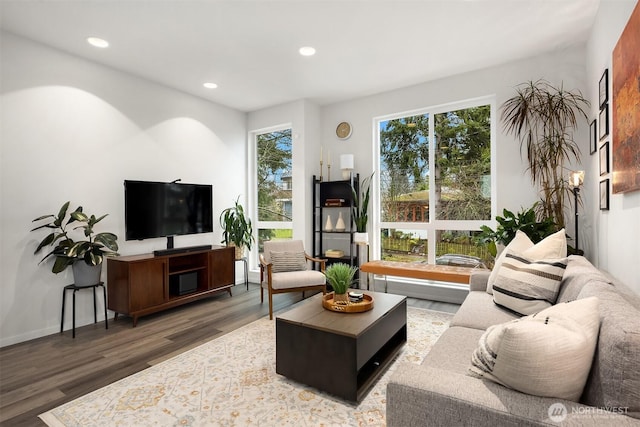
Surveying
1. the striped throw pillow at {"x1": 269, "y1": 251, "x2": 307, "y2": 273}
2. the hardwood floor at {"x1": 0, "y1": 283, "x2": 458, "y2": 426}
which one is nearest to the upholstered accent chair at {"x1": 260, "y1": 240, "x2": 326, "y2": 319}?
the striped throw pillow at {"x1": 269, "y1": 251, "x2": 307, "y2": 273}

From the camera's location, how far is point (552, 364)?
97cm

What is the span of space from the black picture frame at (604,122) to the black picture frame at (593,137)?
25 centimetres

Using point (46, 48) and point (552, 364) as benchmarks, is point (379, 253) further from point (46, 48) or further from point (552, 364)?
point (46, 48)

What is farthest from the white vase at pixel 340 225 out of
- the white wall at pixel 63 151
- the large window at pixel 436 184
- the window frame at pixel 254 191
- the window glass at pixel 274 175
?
the white wall at pixel 63 151

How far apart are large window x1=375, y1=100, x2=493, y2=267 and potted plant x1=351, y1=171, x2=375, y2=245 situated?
0.69 ft

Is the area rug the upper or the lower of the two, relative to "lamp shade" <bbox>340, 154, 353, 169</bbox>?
lower

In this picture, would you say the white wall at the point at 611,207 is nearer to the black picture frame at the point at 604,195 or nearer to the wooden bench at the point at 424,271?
the black picture frame at the point at 604,195

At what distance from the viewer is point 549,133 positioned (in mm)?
3441

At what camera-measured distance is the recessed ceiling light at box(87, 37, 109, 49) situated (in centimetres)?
309

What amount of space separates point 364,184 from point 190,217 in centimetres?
244

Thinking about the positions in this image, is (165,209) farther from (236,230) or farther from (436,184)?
(436,184)

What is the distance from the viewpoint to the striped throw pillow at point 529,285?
77.5 inches

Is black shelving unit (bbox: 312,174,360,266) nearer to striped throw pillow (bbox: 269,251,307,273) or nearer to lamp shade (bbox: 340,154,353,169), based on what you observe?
lamp shade (bbox: 340,154,353,169)

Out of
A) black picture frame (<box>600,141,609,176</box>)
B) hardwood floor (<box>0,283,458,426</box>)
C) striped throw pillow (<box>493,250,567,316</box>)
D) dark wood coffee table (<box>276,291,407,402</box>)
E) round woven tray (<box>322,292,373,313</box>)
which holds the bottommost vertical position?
hardwood floor (<box>0,283,458,426</box>)
